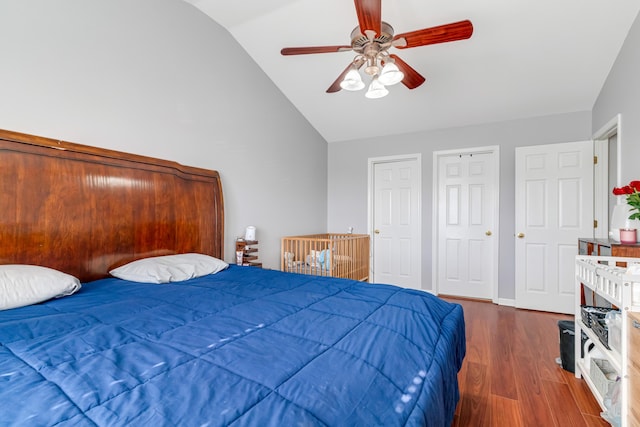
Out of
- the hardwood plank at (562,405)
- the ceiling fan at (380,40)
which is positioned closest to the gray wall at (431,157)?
the hardwood plank at (562,405)

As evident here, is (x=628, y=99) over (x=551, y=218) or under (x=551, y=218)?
over

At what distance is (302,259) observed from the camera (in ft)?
12.3

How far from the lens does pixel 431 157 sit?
13.8 ft

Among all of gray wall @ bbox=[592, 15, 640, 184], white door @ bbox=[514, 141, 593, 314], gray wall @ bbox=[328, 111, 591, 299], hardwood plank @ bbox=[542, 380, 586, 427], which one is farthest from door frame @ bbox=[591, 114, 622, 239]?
hardwood plank @ bbox=[542, 380, 586, 427]

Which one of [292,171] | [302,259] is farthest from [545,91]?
[302,259]

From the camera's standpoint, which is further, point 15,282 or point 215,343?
point 15,282

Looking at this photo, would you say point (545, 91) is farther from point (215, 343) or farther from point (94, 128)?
point (94, 128)

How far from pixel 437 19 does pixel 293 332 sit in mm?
2812

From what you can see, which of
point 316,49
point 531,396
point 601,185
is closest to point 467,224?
point 601,185

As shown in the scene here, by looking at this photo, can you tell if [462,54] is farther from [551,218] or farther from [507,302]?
[507,302]

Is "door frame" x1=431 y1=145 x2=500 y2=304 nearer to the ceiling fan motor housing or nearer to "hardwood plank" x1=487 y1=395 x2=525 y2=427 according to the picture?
"hardwood plank" x1=487 y1=395 x2=525 y2=427

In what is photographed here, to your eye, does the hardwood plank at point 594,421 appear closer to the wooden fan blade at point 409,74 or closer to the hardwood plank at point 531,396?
the hardwood plank at point 531,396

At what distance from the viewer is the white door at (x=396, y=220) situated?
14.2ft

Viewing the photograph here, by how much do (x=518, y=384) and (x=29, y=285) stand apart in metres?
2.84
